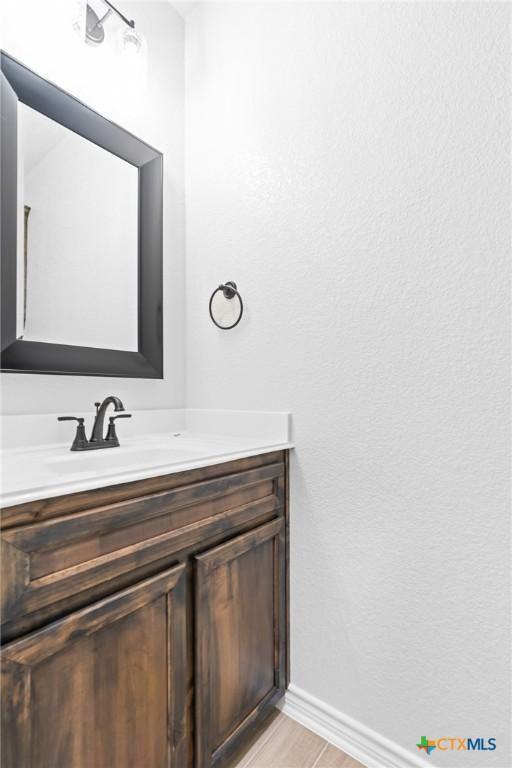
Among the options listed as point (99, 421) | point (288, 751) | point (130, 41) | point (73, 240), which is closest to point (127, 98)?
point (130, 41)

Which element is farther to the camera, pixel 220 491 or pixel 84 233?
pixel 84 233

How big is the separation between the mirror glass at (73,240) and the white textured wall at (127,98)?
0.50 feet

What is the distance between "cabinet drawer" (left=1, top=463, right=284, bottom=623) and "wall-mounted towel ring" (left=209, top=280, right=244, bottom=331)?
647 mm

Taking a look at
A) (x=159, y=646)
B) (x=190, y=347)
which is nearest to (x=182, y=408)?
(x=190, y=347)

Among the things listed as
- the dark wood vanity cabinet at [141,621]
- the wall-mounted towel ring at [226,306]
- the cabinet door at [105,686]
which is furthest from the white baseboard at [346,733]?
the wall-mounted towel ring at [226,306]

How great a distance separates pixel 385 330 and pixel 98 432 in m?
0.93

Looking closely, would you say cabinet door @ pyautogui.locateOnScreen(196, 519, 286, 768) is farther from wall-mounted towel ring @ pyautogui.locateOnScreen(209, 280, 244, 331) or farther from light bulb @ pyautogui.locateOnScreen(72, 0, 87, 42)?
light bulb @ pyautogui.locateOnScreen(72, 0, 87, 42)

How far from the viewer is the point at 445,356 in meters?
1.06

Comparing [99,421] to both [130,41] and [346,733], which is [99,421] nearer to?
[346,733]

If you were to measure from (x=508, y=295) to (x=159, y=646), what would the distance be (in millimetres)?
1158

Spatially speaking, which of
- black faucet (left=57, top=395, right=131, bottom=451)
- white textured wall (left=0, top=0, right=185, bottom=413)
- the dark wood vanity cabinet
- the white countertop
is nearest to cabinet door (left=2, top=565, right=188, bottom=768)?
the dark wood vanity cabinet

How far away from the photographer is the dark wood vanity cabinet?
0.67 metres

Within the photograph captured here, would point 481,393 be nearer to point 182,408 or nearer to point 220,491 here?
point 220,491

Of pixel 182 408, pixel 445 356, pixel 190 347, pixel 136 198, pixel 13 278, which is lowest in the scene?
pixel 182 408
